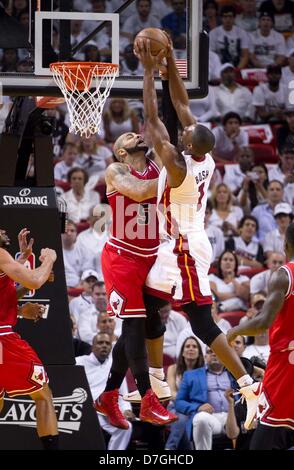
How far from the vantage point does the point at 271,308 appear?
21.0 ft

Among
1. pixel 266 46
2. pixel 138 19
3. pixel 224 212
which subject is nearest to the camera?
pixel 224 212

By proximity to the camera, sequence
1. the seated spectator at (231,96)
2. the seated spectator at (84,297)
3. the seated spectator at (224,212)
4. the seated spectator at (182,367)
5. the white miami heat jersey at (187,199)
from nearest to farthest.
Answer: the white miami heat jersey at (187,199), the seated spectator at (182,367), the seated spectator at (84,297), the seated spectator at (224,212), the seated spectator at (231,96)

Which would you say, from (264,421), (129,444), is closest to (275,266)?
(129,444)

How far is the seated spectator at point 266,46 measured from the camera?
15227 mm

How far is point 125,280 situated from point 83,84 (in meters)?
1.44

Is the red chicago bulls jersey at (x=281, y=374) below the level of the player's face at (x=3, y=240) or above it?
below

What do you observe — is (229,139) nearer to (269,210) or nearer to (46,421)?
(269,210)

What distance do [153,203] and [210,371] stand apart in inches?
117

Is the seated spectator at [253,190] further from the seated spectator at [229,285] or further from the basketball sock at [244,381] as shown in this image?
the basketball sock at [244,381]

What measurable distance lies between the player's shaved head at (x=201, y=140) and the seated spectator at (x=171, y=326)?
13.3 feet

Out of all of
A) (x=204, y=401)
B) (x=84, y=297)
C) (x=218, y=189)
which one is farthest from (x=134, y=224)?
(x=218, y=189)

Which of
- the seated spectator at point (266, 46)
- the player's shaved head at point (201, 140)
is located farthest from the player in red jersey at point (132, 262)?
the seated spectator at point (266, 46)

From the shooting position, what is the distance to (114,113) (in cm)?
1404

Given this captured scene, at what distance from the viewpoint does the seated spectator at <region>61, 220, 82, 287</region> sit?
39.3 feet
